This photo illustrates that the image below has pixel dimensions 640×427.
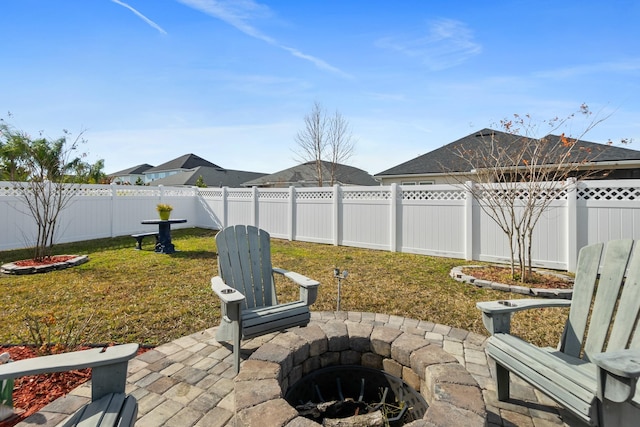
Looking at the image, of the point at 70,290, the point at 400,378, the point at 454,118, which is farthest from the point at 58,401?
the point at 454,118

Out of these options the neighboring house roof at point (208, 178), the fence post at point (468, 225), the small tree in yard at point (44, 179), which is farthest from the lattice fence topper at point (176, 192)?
the neighboring house roof at point (208, 178)

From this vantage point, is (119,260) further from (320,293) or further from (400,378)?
(400,378)

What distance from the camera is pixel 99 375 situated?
4.10ft

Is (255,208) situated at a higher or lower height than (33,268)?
higher

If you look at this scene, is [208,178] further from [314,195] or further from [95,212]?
[314,195]

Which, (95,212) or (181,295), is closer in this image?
(181,295)

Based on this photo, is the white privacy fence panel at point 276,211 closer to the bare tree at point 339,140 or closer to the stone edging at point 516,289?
the stone edging at point 516,289

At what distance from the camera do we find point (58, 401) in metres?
1.79

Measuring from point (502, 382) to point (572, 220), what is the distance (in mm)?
4795

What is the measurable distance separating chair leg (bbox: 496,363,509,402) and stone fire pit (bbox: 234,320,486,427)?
1.23 feet

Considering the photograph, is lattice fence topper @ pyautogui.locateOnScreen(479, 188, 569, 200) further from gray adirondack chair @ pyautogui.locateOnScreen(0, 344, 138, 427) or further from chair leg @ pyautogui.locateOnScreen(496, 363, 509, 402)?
gray adirondack chair @ pyautogui.locateOnScreen(0, 344, 138, 427)

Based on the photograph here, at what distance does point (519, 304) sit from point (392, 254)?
16.0ft

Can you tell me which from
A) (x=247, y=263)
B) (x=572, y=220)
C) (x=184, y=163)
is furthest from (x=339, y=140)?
(x=184, y=163)

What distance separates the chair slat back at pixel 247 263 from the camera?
2500 mm
